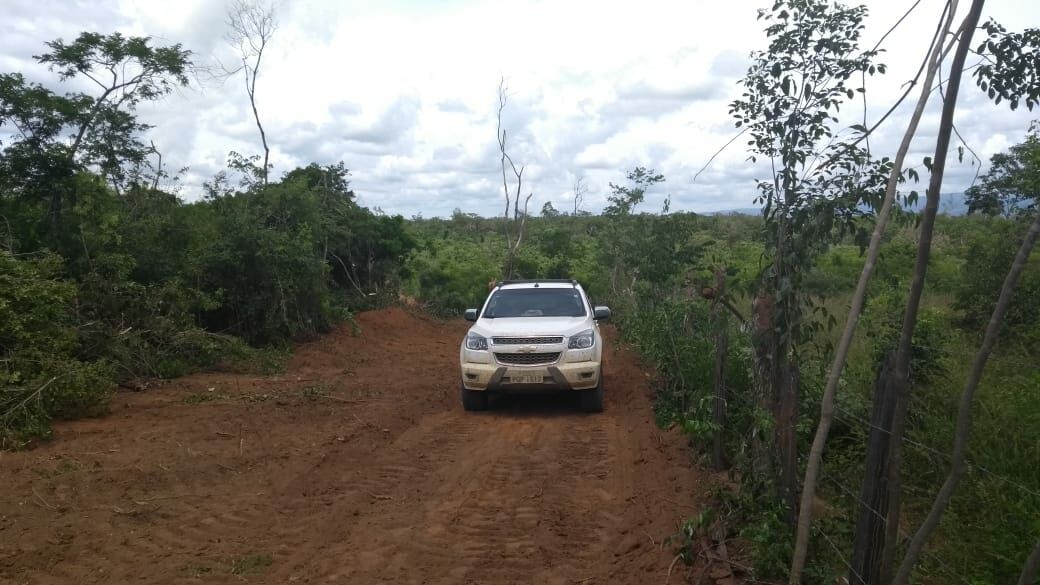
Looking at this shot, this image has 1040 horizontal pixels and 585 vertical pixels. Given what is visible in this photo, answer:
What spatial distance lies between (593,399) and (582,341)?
81 cm

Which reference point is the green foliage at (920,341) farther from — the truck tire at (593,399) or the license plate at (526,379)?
the license plate at (526,379)

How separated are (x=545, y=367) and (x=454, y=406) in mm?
1879

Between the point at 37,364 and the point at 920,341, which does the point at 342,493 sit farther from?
the point at 920,341

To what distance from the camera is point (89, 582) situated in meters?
5.02

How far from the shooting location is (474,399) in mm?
10617

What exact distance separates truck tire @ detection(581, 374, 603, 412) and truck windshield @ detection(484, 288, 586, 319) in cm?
124

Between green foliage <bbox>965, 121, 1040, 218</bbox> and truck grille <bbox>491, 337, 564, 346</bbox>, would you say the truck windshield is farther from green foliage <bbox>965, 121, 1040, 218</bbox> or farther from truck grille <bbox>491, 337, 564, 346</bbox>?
green foliage <bbox>965, 121, 1040, 218</bbox>

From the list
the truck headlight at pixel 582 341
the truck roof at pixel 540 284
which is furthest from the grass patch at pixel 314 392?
the truck headlight at pixel 582 341

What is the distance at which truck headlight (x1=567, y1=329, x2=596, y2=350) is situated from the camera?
10.1 m

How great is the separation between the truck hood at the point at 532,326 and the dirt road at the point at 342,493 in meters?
1.11

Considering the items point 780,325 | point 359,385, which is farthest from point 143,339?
point 780,325

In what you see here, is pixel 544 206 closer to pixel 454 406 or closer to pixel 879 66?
pixel 454 406

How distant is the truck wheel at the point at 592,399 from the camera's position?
10.4 metres

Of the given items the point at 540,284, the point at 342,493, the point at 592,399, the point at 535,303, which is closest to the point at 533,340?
the point at 592,399
